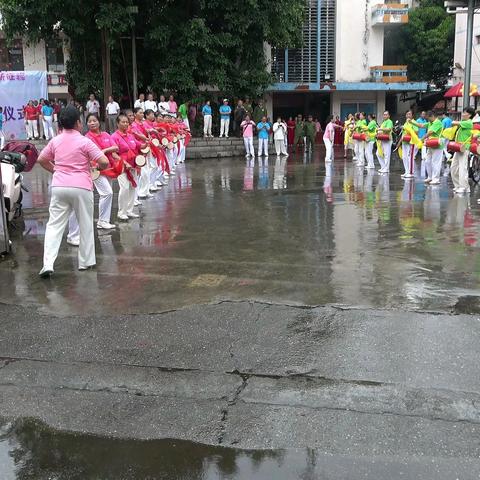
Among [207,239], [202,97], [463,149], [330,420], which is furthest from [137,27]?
[330,420]

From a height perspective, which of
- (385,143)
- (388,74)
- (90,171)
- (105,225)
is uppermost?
(388,74)

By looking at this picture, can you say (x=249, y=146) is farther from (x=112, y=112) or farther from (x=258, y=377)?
(x=258, y=377)

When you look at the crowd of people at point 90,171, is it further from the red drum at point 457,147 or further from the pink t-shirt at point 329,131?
the pink t-shirt at point 329,131

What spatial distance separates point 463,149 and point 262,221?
5.12 metres

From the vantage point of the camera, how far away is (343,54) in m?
31.8

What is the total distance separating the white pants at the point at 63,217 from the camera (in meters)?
6.51

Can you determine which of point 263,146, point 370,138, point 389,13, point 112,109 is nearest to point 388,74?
point 389,13

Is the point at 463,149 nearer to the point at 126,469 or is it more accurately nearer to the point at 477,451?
the point at 477,451

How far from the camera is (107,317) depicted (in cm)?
527

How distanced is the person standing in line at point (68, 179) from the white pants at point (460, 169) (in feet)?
27.5

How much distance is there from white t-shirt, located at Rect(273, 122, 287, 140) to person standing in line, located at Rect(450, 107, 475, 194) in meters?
12.5

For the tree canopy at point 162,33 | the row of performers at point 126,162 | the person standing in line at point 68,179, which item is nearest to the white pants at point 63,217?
the person standing in line at point 68,179

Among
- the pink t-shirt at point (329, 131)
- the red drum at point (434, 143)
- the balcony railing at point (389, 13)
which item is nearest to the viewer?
the red drum at point (434, 143)

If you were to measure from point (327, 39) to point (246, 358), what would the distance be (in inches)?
1189
